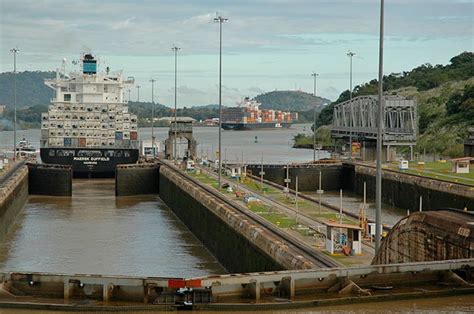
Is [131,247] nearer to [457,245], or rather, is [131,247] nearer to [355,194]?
[457,245]

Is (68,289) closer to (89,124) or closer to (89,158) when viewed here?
(89,158)

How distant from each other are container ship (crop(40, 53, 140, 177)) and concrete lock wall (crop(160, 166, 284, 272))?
2371 centimetres

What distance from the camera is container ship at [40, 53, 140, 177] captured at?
94.7 metres

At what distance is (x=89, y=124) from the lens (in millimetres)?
102500

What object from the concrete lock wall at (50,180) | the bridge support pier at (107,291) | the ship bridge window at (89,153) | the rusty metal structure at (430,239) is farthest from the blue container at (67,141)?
the bridge support pier at (107,291)

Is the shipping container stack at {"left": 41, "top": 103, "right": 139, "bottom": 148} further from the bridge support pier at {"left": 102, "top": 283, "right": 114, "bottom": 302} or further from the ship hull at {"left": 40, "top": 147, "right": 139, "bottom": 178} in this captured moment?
the bridge support pier at {"left": 102, "top": 283, "right": 114, "bottom": 302}

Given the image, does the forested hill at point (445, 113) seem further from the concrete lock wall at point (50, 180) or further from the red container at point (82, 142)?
the concrete lock wall at point (50, 180)

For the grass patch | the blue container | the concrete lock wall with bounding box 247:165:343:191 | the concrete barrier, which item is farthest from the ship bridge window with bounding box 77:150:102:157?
the concrete barrier

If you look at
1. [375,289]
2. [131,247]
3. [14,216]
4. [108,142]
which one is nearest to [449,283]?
[375,289]

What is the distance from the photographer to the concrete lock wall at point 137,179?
8275cm

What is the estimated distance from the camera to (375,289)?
80.2 feet

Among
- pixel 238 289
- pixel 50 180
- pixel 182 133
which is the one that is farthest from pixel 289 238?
pixel 182 133

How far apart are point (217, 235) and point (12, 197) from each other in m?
22.0

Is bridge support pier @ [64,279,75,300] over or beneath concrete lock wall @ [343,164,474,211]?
over
